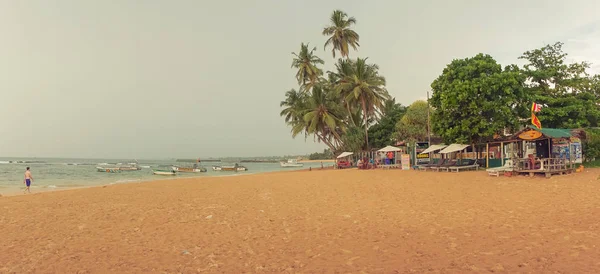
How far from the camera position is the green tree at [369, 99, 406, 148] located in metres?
35.4

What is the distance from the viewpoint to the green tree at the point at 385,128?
3541 centimetres

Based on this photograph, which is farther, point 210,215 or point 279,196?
point 279,196

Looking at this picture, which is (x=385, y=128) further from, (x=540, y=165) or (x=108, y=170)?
(x=108, y=170)

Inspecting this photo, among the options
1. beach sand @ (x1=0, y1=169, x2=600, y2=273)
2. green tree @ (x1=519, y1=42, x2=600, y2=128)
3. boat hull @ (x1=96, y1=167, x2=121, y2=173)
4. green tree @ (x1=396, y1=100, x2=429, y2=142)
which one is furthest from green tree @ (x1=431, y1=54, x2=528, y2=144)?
boat hull @ (x1=96, y1=167, x2=121, y2=173)

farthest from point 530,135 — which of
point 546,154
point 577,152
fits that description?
point 577,152

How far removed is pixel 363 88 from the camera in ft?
107

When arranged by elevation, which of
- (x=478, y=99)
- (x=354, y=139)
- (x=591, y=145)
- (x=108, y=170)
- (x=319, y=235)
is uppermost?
(x=478, y=99)

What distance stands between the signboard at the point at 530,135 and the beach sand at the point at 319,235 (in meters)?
5.89

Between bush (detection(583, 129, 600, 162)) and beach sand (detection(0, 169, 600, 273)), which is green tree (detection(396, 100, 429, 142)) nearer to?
bush (detection(583, 129, 600, 162))

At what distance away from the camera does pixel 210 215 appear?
8500 millimetres

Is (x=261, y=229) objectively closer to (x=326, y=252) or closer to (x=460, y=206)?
(x=326, y=252)

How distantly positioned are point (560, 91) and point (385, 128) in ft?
53.2

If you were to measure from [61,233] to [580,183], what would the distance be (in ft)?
51.0

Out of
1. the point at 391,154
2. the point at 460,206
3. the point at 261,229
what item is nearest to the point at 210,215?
the point at 261,229
